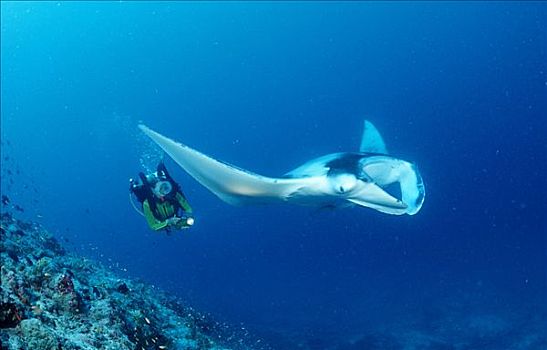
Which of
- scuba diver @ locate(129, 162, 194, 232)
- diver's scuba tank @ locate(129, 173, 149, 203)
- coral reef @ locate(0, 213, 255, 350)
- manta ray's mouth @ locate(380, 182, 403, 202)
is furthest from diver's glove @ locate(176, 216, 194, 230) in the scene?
manta ray's mouth @ locate(380, 182, 403, 202)

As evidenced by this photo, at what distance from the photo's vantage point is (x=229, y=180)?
435 cm

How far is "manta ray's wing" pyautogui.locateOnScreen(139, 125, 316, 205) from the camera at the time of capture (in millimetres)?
4141

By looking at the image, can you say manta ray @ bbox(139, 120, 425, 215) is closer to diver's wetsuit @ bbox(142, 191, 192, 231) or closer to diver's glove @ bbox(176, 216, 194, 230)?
diver's glove @ bbox(176, 216, 194, 230)

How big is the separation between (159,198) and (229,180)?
2.18m

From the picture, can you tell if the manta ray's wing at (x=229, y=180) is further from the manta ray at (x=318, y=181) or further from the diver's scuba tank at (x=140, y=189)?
the diver's scuba tank at (x=140, y=189)

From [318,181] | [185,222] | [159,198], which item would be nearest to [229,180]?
[318,181]

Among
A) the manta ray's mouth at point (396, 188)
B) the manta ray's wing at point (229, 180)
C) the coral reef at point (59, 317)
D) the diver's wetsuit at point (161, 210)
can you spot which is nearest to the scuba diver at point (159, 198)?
the diver's wetsuit at point (161, 210)

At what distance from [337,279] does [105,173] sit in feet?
238

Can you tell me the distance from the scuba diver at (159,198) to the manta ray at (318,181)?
1.59 metres

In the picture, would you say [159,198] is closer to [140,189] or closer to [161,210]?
[161,210]

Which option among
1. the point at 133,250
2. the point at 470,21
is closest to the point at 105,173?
the point at 133,250

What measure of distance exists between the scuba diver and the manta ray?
159 cm

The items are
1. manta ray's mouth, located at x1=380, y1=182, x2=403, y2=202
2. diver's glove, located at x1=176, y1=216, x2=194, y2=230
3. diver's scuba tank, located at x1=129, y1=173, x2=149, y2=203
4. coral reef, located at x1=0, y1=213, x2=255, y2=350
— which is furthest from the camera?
diver's scuba tank, located at x1=129, y1=173, x2=149, y2=203

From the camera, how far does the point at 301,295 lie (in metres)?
25.7
